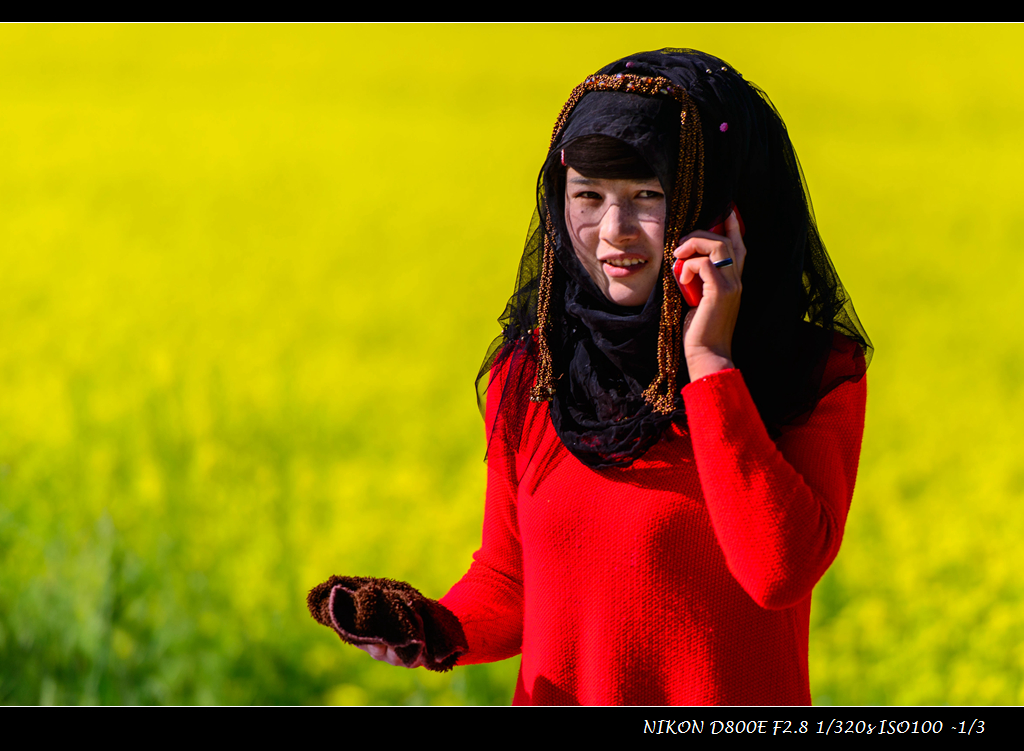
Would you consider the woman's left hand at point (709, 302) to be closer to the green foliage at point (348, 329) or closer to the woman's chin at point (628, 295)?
the woman's chin at point (628, 295)

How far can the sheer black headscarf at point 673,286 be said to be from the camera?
129 cm

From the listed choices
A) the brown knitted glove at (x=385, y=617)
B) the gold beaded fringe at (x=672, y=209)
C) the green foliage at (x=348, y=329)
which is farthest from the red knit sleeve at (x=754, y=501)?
the green foliage at (x=348, y=329)

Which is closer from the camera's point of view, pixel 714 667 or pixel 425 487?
pixel 714 667

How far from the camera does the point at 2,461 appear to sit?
139 inches

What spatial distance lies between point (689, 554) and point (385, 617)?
379 mm

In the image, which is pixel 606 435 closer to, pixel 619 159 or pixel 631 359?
pixel 631 359

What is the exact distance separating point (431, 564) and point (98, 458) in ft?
3.74

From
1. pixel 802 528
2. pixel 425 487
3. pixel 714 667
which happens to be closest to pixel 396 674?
pixel 425 487

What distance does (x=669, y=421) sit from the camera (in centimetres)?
132

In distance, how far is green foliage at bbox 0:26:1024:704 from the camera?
10.1 feet

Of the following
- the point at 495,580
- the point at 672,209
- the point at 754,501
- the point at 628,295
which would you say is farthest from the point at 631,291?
the point at 495,580

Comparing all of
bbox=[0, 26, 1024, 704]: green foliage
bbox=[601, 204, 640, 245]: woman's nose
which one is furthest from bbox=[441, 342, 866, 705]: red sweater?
bbox=[0, 26, 1024, 704]: green foliage

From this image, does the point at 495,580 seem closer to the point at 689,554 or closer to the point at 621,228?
the point at 689,554

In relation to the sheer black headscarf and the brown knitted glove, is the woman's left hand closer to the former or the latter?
the sheer black headscarf
